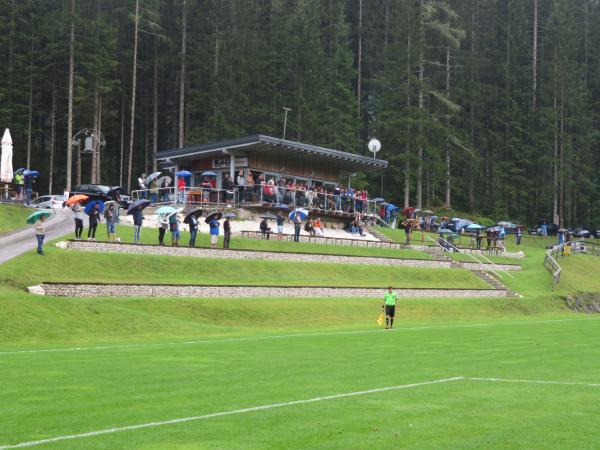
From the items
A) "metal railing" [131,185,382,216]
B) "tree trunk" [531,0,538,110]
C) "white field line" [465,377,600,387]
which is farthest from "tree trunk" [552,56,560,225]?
"white field line" [465,377,600,387]

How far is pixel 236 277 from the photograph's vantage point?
1470 inches

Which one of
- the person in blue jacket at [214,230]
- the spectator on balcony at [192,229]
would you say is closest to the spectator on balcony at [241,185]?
the person in blue jacket at [214,230]

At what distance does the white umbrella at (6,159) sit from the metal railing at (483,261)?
26980 millimetres

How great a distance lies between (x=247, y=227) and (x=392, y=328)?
22028mm

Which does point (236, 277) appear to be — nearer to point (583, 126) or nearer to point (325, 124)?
point (325, 124)

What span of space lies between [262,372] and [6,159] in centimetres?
3737

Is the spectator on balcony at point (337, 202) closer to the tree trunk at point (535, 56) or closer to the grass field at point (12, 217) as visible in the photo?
the grass field at point (12, 217)

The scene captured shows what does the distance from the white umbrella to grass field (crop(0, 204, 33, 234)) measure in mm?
4090

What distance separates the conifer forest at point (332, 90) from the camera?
7569 centimetres

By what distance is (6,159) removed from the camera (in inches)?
1923

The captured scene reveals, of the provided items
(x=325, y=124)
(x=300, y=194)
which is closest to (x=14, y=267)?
(x=300, y=194)

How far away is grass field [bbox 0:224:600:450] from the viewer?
10000mm

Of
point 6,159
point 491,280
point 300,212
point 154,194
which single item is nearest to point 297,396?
point 491,280

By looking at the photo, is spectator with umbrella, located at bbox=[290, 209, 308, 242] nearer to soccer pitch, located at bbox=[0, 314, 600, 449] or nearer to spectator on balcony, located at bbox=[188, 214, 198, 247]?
spectator on balcony, located at bbox=[188, 214, 198, 247]
